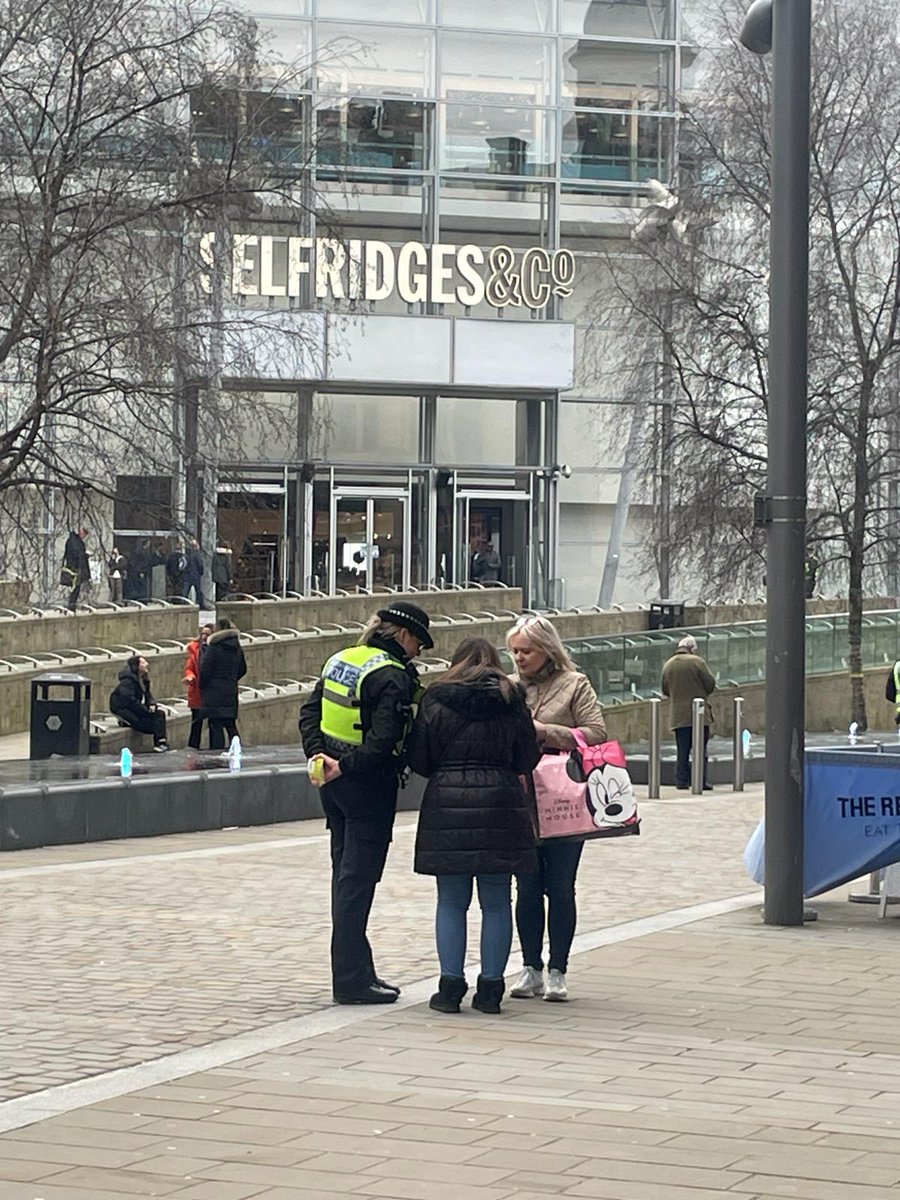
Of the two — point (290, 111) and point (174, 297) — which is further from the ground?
point (290, 111)

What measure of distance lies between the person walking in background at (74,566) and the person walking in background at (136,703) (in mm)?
1261

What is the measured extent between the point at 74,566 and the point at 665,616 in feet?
54.0

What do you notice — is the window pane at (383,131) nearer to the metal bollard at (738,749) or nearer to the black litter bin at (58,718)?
the metal bollard at (738,749)

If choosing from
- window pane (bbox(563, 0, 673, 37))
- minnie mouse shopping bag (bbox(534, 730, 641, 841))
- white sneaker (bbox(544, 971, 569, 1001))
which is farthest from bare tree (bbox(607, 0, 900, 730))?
white sneaker (bbox(544, 971, 569, 1001))

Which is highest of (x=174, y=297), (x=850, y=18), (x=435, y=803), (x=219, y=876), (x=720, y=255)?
(x=850, y=18)

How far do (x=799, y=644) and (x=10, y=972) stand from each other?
461 cm

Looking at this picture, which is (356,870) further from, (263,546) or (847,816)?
(263,546)

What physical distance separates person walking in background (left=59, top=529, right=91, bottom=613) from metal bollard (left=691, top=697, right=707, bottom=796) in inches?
258

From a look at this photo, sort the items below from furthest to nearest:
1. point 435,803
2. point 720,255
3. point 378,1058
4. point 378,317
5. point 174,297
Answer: point 378,317, point 720,255, point 174,297, point 435,803, point 378,1058

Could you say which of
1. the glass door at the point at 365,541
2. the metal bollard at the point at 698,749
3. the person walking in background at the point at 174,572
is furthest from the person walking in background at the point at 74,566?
the glass door at the point at 365,541

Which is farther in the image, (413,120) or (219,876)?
Result: (413,120)

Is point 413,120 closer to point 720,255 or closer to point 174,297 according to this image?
point 720,255

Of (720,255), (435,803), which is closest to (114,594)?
(720,255)

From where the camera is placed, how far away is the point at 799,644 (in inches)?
485
